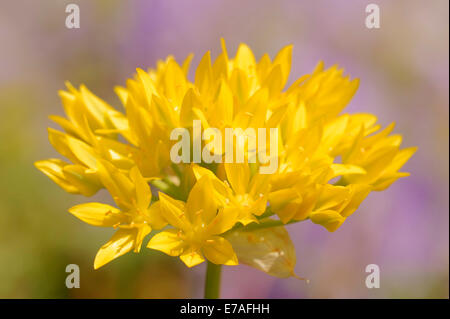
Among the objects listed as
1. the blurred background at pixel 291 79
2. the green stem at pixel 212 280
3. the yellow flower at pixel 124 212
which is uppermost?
the blurred background at pixel 291 79

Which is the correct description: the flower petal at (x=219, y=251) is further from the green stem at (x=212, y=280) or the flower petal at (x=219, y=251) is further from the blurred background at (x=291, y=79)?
the blurred background at (x=291, y=79)

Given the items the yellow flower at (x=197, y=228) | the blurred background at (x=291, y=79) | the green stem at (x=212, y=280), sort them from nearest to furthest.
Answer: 1. the yellow flower at (x=197, y=228)
2. the green stem at (x=212, y=280)
3. the blurred background at (x=291, y=79)

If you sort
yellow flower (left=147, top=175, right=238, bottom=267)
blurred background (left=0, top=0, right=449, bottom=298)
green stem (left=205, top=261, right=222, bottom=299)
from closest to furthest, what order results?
yellow flower (left=147, top=175, right=238, bottom=267)
green stem (left=205, top=261, right=222, bottom=299)
blurred background (left=0, top=0, right=449, bottom=298)

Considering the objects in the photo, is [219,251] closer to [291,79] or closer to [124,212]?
[124,212]

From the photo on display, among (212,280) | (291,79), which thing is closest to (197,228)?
(212,280)

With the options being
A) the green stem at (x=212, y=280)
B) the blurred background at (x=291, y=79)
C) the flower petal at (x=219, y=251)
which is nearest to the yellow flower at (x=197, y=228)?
the flower petal at (x=219, y=251)

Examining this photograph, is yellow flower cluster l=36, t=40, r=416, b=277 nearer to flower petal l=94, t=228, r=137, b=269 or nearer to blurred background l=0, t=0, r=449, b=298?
flower petal l=94, t=228, r=137, b=269

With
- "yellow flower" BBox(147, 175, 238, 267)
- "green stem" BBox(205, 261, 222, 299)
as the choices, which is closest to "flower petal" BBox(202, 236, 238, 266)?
"yellow flower" BBox(147, 175, 238, 267)
